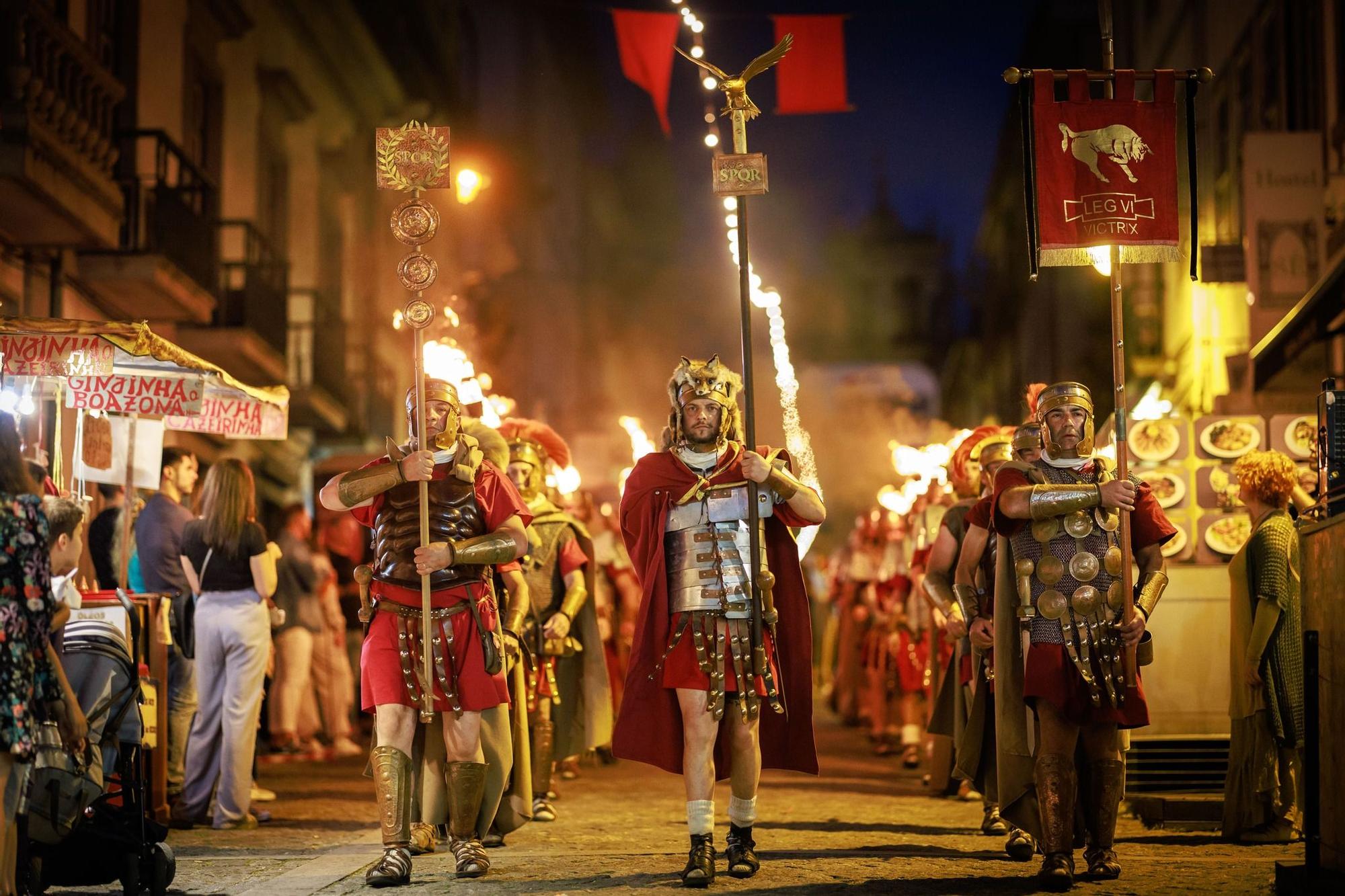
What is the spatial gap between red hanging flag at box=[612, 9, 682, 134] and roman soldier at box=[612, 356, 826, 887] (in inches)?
Answer: 332

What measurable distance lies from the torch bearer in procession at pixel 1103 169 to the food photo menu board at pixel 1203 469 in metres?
4.23

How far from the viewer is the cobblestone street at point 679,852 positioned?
727 cm

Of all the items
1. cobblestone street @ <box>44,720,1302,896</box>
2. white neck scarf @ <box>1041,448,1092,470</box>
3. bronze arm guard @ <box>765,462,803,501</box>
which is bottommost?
cobblestone street @ <box>44,720,1302,896</box>

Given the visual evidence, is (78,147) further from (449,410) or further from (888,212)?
(888,212)

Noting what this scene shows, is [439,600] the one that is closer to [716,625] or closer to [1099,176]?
[716,625]

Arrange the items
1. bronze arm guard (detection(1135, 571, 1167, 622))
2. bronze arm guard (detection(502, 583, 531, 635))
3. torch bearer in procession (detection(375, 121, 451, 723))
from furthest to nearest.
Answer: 1. bronze arm guard (detection(502, 583, 531, 635))
2. torch bearer in procession (detection(375, 121, 451, 723))
3. bronze arm guard (detection(1135, 571, 1167, 622))

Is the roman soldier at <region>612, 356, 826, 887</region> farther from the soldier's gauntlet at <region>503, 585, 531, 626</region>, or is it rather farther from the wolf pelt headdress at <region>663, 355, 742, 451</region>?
the soldier's gauntlet at <region>503, 585, 531, 626</region>

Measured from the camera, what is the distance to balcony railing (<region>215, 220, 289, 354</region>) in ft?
71.1

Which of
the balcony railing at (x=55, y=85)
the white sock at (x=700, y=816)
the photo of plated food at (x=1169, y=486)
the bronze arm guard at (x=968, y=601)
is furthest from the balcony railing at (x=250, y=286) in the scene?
the white sock at (x=700, y=816)

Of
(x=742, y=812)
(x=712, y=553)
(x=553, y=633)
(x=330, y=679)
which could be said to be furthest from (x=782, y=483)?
(x=330, y=679)

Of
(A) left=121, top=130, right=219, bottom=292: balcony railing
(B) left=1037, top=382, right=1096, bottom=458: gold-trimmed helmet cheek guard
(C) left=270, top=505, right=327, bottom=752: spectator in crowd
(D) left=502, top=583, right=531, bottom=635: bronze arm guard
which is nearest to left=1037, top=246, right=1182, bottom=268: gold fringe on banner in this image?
(B) left=1037, top=382, right=1096, bottom=458: gold-trimmed helmet cheek guard

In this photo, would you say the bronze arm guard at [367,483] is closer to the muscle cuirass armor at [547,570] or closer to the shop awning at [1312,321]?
the muscle cuirass armor at [547,570]

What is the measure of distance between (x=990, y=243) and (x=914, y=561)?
50.6 m

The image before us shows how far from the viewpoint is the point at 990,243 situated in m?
62.1
